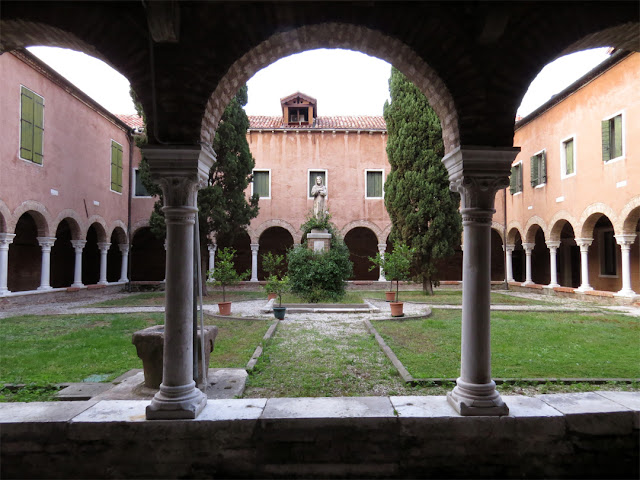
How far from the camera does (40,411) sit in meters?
3.33

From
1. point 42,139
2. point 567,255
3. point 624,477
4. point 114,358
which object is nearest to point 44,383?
point 114,358

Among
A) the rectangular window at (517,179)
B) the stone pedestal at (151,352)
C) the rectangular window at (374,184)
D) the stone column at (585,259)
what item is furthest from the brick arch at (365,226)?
the stone pedestal at (151,352)

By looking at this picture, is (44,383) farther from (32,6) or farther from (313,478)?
(32,6)

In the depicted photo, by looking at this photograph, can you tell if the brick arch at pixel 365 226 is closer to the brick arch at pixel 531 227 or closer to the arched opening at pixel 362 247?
the arched opening at pixel 362 247

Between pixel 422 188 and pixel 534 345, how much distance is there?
365 inches

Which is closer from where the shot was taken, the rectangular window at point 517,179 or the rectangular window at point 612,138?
the rectangular window at point 612,138

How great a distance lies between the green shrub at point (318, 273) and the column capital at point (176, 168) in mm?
9096

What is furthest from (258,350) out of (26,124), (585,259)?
(585,259)

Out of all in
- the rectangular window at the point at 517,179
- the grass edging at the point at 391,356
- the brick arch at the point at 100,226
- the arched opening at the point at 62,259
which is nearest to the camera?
the grass edging at the point at 391,356

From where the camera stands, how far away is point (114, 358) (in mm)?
6246

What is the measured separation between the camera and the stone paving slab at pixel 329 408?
3205mm

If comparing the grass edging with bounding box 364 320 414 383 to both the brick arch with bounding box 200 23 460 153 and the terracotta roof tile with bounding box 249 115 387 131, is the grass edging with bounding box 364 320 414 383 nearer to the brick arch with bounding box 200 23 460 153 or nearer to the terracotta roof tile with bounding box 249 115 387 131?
the brick arch with bounding box 200 23 460 153

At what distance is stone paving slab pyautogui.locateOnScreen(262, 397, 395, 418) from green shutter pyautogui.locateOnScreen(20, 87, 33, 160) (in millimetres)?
13037

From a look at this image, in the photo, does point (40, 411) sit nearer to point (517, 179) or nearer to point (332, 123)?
point (332, 123)
